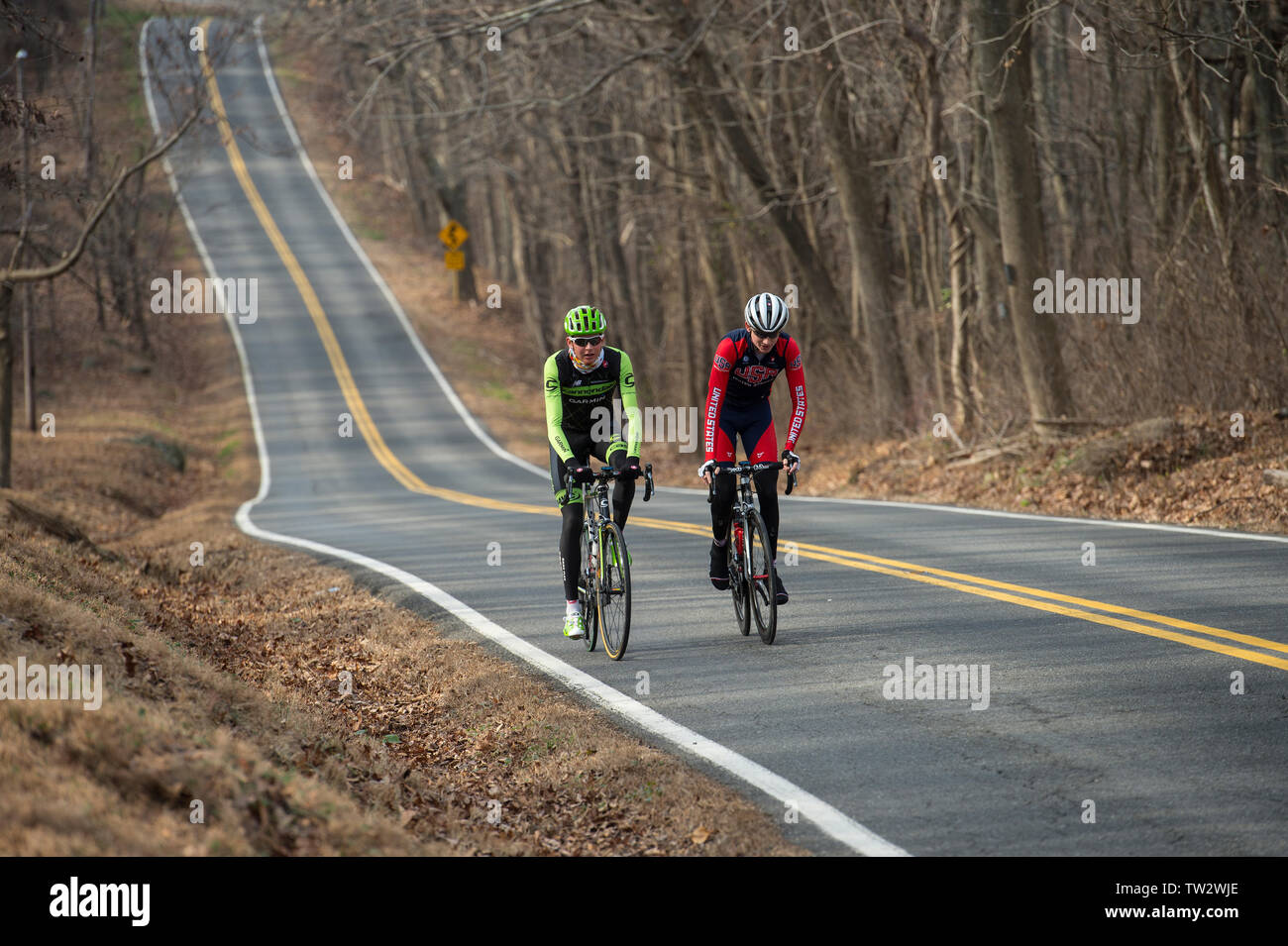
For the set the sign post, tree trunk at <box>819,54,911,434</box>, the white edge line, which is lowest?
the white edge line

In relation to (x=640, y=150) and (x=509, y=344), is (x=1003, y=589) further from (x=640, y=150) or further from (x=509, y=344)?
(x=509, y=344)

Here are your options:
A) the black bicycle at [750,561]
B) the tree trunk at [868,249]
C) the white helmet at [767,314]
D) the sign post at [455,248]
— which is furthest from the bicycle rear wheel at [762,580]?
the sign post at [455,248]

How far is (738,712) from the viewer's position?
721cm

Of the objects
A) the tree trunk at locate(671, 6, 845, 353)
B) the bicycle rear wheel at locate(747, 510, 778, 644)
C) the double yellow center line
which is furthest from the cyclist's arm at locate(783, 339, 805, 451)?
the tree trunk at locate(671, 6, 845, 353)

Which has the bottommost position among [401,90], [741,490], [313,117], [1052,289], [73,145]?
[741,490]

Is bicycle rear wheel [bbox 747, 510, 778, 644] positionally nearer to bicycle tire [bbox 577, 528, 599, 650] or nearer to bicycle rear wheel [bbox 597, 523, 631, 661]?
bicycle rear wheel [bbox 597, 523, 631, 661]

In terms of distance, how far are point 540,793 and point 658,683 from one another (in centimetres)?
182

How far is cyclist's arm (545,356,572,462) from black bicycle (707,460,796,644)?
112cm

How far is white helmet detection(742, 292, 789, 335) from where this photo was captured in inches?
342

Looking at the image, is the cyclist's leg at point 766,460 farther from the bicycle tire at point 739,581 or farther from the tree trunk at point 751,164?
the tree trunk at point 751,164

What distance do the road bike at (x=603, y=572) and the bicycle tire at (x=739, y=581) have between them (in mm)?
779

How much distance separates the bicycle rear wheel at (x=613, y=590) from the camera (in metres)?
8.59

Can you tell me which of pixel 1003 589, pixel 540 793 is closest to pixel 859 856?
pixel 540 793

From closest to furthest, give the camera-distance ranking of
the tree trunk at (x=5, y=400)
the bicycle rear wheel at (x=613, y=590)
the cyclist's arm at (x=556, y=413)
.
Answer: the bicycle rear wheel at (x=613, y=590) → the cyclist's arm at (x=556, y=413) → the tree trunk at (x=5, y=400)
